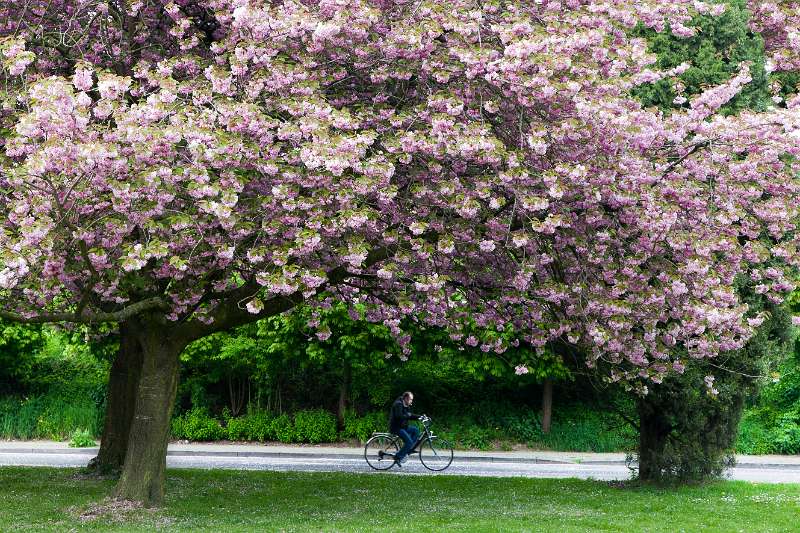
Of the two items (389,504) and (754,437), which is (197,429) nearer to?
(389,504)

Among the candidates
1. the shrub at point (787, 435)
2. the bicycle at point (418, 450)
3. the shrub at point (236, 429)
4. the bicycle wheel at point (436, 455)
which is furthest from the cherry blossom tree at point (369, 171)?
the shrub at point (787, 435)

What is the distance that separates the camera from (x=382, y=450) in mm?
18203

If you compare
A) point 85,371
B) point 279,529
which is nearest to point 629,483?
point 279,529

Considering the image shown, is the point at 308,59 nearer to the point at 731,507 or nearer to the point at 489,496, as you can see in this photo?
the point at 489,496

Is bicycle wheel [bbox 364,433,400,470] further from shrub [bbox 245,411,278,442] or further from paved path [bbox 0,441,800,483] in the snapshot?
shrub [bbox 245,411,278,442]

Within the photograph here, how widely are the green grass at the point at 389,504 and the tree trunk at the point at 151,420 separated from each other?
1.37ft

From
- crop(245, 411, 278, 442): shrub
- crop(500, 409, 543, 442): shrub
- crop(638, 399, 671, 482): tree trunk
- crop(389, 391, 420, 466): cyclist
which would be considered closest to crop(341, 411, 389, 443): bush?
crop(245, 411, 278, 442): shrub

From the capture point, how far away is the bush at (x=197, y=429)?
23219mm

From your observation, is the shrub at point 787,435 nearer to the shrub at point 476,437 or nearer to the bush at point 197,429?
the shrub at point 476,437

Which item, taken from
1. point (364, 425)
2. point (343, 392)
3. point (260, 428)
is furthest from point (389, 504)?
point (260, 428)

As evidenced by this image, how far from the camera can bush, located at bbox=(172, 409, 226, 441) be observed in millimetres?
23219

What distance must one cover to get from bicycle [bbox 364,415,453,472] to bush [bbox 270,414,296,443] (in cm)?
488

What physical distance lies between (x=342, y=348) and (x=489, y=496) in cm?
889

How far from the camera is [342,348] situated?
2170 cm
